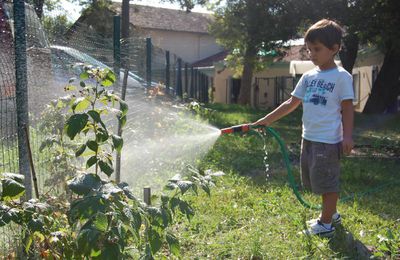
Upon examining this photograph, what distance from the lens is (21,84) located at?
2.84m

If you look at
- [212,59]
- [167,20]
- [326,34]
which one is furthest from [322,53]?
[167,20]

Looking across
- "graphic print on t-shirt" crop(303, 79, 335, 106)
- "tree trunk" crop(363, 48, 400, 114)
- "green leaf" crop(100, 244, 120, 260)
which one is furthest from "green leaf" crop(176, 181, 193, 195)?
"tree trunk" crop(363, 48, 400, 114)

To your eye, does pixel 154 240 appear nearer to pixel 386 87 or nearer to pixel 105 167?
pixel 105 167

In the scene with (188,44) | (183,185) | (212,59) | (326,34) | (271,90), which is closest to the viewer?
(183,185)

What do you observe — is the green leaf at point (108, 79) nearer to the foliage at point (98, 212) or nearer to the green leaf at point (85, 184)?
the foliage at point (98, 212)

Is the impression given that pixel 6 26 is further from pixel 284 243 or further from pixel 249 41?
pixel 249 41

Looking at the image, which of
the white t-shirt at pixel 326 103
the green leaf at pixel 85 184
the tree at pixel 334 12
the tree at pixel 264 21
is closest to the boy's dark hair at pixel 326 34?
the white t-shirt at pixel 326 103

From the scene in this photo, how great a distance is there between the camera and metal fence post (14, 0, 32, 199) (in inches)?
110

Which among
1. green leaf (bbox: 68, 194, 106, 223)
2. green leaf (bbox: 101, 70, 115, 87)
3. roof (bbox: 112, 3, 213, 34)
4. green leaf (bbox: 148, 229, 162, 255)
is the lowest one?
green leaf (bbox: 148, 229, 162, 255)

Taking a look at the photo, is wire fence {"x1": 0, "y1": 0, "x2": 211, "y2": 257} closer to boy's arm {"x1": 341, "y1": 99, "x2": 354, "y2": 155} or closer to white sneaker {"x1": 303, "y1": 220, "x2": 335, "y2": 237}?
white sneaker {"x1": 303, "y1": 220, "x2": 335, "y2": 237}

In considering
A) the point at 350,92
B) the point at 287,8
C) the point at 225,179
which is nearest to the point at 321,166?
the point at 350,92

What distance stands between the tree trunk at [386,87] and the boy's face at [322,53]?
43.4 ft

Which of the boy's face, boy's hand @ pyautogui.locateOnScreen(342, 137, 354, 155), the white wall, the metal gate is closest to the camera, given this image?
boy's hand @ pyautogui.locateOnScreen(342, 137, 354, 155)

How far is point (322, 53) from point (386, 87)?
45.7ft
